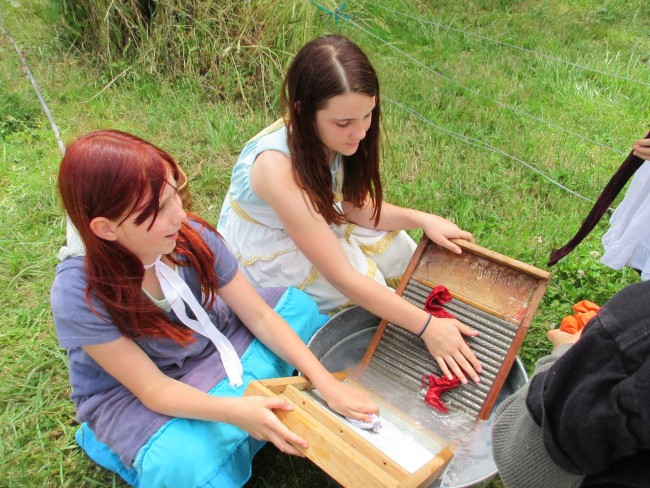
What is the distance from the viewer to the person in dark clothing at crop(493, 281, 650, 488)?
951 millimetres

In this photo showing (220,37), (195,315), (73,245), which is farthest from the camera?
(220,37)

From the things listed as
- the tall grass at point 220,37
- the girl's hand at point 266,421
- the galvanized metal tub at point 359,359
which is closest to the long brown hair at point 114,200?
the girl's hand at point 266,421

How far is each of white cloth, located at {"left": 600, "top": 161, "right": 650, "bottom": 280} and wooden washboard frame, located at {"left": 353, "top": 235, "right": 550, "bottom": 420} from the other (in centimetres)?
60

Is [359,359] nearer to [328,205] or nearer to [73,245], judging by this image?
[328,205]

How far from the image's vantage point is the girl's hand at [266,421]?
5.57 feet

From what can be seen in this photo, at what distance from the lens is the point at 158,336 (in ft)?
6.25

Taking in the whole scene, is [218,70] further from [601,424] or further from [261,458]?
[601,424]

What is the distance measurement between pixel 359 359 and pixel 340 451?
974 millimetres

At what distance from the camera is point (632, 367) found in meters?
0.95

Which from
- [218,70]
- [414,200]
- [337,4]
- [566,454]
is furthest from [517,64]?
[566,454]

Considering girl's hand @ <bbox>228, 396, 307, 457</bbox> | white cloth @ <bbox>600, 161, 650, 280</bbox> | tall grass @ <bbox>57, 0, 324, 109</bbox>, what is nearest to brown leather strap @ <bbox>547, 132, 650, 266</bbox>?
white cloth @ <bbox>600, 161, 650, 280</bbox>

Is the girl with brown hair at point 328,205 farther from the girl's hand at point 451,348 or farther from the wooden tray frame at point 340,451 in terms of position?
the wooden tray frame at point 340,451

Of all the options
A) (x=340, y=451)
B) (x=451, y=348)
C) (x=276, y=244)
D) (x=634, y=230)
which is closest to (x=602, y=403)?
(x=340, y=451)

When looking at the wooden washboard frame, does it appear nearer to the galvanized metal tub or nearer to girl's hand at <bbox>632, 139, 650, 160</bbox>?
the galvanized metal tub
